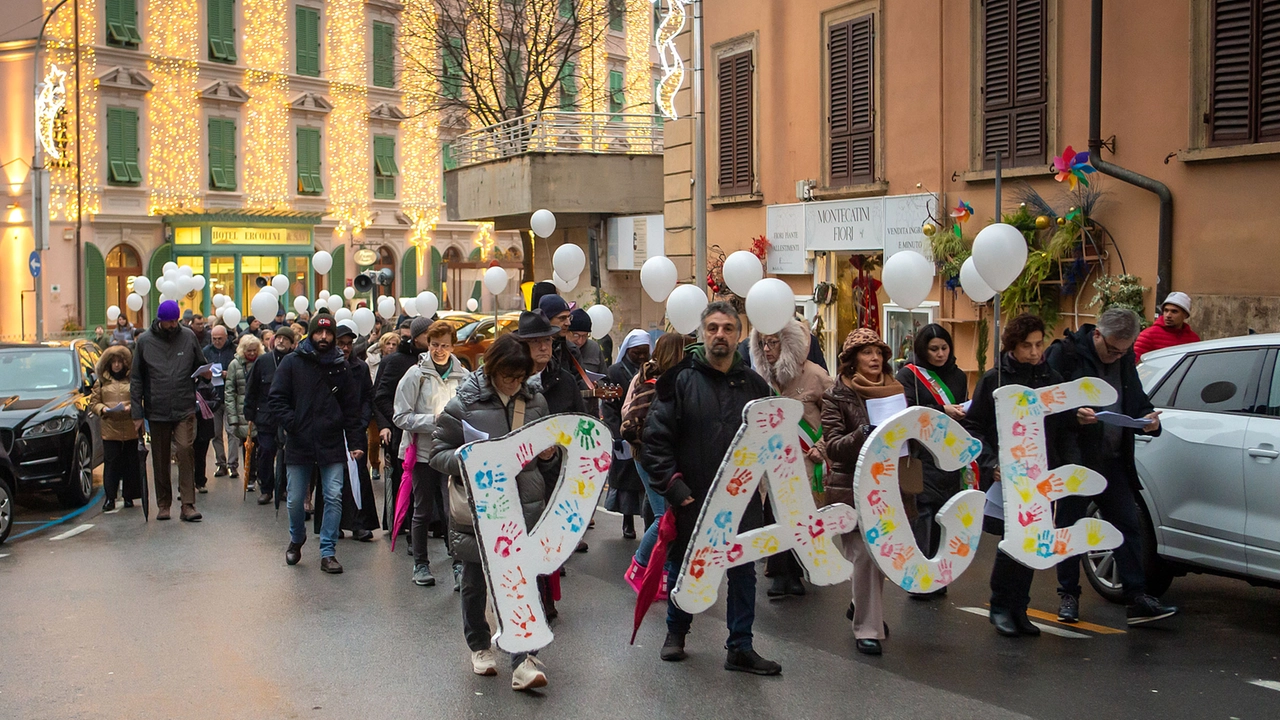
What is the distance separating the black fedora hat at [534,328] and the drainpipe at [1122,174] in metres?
7.00

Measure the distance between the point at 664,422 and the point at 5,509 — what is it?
22.8 feet

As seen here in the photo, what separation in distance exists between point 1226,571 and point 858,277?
9751 millimetres

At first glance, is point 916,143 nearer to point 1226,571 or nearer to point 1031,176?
point 1031,176

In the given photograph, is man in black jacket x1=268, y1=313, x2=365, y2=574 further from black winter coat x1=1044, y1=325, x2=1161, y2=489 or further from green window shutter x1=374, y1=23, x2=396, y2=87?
green window shutter x1=374, y1=23, x2=396, y2=87

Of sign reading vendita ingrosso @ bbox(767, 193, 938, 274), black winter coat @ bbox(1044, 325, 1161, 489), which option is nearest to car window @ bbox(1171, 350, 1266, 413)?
black winter coat @ bbox(1044, 325, 1161, 489)

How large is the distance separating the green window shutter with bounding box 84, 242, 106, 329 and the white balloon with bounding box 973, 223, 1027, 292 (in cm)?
3303

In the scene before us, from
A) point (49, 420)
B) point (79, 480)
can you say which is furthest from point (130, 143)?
point (49, 420)

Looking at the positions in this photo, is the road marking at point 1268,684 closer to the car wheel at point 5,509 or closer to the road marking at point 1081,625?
the road marking at point 1081,625

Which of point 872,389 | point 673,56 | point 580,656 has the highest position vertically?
point 673,56

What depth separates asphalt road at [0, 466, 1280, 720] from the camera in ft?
19.5

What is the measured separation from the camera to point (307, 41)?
42.6 m

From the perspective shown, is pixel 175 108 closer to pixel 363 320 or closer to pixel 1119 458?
pixel 363 320

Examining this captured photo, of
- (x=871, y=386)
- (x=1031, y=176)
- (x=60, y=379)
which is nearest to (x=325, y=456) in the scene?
(x=871, y=386)

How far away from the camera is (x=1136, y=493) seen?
7.55 meters
